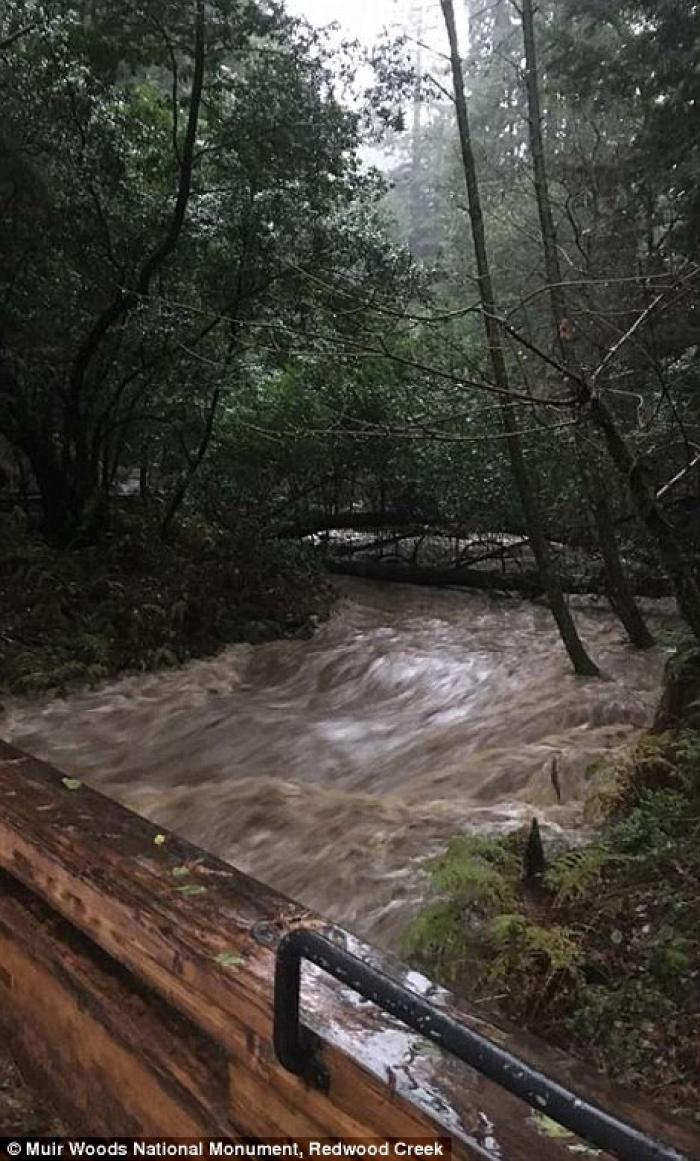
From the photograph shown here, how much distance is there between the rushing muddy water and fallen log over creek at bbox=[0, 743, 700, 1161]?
186cm

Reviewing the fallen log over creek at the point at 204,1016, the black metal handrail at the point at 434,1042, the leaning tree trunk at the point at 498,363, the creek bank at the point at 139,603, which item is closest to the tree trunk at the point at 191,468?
the creek bank at the point at 139,603

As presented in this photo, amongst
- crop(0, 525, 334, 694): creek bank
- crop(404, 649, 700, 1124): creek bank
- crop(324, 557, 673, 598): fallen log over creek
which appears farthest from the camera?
crop(324, 557, 673, 598): fallen log over creek

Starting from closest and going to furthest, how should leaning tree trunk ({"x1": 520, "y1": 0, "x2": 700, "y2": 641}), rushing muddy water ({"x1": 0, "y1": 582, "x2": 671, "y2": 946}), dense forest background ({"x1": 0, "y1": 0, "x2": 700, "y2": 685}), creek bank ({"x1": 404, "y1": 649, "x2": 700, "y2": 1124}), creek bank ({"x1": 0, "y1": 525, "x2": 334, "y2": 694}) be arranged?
creek bank ({"x1": 404, "y1": 649, "x2": 700, "y2": 1124})
leaning tree trunk ({"x1": 520, "y1": 0, "x2": 700, "y2": 641})
rushing muddy water ({"x1": 0, "y1": 582, "x2": 671, "y2": 946})
dense forest background ({"x1": 0, "y1": 0, "x2": 700, "y2": 685})
creek bank ({"x1": 0, "y1": 525, "x2": 334, "y2": 694})

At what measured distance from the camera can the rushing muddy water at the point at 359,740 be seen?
516cm

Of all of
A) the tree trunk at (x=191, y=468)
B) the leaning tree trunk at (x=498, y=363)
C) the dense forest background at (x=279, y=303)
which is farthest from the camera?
the tree trunk at (x=191, y=468)

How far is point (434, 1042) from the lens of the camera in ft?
4.58

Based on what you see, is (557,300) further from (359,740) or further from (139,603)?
(139,603)

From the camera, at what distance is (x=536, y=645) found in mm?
10203

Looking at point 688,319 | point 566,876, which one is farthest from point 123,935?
point 688,319

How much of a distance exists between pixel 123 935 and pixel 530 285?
20031mm

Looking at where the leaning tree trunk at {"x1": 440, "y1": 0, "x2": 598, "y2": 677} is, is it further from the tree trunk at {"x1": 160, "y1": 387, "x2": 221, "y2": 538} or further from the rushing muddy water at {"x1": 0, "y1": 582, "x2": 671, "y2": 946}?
the tree trunk at {"x1": 160, "y1": 387, "x2": 221, "y2": 538}

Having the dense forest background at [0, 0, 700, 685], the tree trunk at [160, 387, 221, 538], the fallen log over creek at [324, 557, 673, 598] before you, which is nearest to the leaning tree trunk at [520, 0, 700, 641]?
the dense forest background at [0, 0, 700, 685]

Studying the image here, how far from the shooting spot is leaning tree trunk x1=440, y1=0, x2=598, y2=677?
25.2 ft

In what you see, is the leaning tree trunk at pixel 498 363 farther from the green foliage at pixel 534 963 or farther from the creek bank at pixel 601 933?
the green foliage at pixel 534 963
